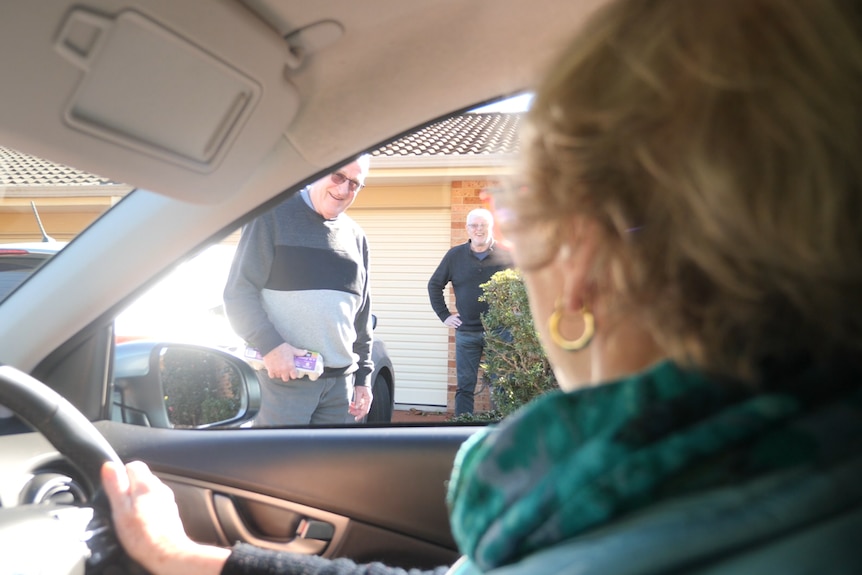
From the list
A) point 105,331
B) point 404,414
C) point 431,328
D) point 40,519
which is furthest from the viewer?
point 431,328

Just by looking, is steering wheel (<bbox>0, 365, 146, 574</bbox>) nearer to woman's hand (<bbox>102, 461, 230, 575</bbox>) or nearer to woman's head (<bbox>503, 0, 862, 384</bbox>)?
woman's hand (<bbox>102, 461, 230, 575</bbox>)

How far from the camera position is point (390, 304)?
9.91m

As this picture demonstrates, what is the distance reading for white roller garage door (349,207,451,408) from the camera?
367 inches

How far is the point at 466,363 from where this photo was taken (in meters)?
6.52

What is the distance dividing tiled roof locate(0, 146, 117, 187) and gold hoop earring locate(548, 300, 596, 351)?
1.28m

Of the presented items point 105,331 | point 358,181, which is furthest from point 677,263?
point 358,181

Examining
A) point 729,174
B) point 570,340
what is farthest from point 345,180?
point 729,174

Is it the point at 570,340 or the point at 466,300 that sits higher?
the point at 466,300

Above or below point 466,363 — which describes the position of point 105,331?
below

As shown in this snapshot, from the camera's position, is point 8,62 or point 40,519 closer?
point 8,62

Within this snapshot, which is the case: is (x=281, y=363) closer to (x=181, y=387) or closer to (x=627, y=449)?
(x=181, y=387)

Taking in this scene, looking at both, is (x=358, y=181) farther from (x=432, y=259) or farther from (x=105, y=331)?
(x=432, y=259)

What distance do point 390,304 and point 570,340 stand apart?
8989mm

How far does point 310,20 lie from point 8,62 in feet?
2.13
